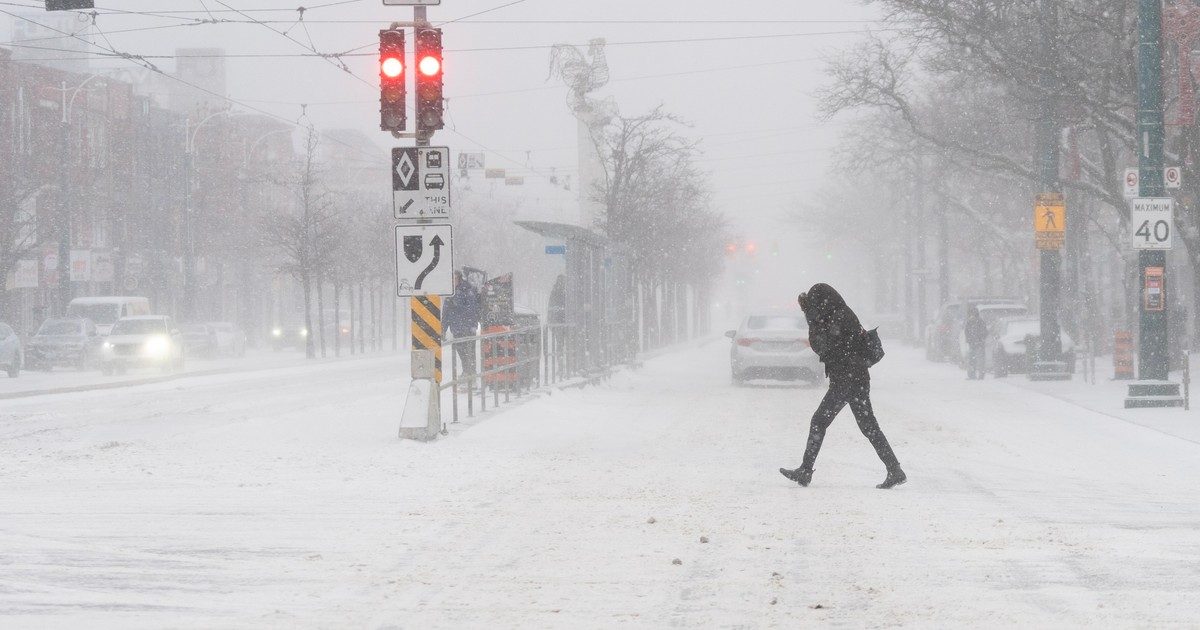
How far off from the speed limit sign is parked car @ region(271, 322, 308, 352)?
48.0 m

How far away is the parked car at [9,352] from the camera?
39906 millimetres

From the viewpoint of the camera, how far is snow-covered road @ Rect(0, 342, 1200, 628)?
7.06m

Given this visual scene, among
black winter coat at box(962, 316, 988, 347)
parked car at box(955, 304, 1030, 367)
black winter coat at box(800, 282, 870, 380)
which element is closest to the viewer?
black winter coat at box(800, 282, 870, 380)

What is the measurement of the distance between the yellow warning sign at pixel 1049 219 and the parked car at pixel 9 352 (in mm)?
26374

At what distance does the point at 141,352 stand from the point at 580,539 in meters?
35.1

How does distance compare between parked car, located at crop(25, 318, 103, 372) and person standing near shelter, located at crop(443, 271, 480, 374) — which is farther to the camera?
parked car, located at crop(25, 318, 103, 372)

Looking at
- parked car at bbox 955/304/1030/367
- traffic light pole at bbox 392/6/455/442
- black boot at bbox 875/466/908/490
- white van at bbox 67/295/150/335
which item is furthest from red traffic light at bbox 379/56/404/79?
white van at bbox 67/295/150/335

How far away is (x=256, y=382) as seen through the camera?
101ft

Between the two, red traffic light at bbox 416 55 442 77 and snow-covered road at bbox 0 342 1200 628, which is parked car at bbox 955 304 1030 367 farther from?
red traffic light at bbox 416 55 442 77

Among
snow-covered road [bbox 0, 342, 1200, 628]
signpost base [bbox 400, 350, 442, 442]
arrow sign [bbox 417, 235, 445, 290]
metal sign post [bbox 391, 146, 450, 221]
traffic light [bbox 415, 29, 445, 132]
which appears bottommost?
snow-covered road [bbox 0, 342, 1200, 628]

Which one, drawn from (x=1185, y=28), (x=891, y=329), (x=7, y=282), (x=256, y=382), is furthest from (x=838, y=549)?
(x=891, y=329)

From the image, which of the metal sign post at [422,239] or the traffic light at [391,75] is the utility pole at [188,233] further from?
the traffic light at [391,75]

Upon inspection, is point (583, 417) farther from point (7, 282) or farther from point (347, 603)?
point (7, 282)

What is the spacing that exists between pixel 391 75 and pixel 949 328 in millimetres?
28595
